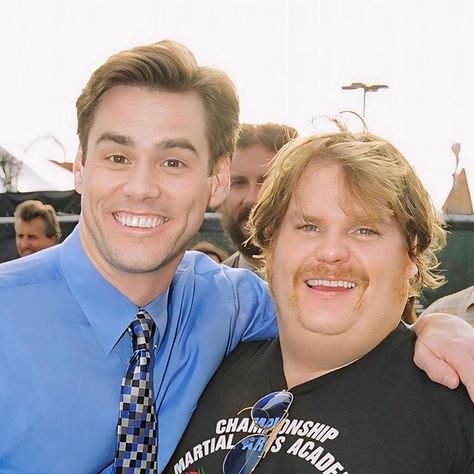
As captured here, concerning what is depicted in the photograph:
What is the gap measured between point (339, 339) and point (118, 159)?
0.64 meters

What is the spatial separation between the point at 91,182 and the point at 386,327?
28.8 inches

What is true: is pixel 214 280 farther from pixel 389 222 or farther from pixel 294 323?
pixel 389 222

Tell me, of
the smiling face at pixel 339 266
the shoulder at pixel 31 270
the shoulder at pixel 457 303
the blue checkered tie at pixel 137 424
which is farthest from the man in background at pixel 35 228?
the smiling face at pixel 339 266

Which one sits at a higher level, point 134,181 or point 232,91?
point 232,91

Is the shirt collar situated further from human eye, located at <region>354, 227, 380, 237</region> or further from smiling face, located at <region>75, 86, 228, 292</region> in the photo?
human eye, located at <region>354, 227, 380, 237</region>

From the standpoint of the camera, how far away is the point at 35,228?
176 inches

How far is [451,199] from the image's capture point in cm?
428

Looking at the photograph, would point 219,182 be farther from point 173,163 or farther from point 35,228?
point 35,228

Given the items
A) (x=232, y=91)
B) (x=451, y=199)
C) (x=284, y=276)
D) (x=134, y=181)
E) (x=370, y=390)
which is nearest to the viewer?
(x=370, y=390)

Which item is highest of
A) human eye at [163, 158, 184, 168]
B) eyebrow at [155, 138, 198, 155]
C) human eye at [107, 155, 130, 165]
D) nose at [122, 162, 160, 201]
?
eyebrow at [155, 138, 198, 155]

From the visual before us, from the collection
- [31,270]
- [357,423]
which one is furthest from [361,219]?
[31,270]

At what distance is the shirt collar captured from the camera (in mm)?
1513

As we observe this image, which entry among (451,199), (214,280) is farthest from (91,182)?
(451,199)

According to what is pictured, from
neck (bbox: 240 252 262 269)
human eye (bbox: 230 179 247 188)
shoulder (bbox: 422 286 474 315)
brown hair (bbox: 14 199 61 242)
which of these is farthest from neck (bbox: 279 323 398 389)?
brown hair (bbox: 14 199 61 242)
